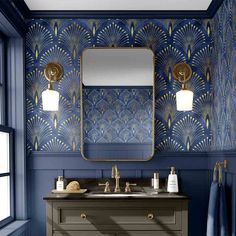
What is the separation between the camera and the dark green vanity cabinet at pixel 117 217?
3107mm

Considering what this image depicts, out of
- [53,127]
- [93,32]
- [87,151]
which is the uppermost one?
[93,32]

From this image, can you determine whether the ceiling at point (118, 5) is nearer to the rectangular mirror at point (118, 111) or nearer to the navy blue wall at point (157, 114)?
the navy blue wall at point (157, 114)

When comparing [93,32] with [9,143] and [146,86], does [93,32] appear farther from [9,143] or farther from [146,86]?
[9,143]

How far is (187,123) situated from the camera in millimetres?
3713

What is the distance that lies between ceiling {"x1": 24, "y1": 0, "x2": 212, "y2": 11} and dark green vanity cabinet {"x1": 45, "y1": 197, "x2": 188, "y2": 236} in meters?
1.66

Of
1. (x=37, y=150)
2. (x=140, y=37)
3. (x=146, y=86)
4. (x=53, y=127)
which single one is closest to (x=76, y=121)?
(x=53, y=127)

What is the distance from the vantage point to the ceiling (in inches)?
136

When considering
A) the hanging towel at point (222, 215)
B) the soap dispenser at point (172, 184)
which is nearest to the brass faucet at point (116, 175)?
the soap dispenser at point (172, 184)

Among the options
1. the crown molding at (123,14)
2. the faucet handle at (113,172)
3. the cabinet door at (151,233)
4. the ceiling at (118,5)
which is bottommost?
the cabinet door at (151,233)

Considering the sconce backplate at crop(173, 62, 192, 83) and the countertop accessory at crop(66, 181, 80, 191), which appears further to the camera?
the sconce backplate at crop(173, 62, 192, 83)

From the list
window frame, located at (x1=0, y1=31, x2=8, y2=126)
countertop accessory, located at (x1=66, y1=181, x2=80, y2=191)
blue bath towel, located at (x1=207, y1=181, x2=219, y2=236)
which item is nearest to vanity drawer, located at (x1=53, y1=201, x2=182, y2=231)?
blue bath towel, located at (x1=207, y1=181, x2=219, y2=236)

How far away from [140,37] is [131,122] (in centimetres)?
80

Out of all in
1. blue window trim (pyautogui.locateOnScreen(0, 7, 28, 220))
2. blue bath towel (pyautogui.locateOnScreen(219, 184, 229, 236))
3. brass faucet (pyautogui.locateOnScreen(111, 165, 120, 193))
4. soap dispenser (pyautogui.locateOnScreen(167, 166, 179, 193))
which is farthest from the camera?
blue window trim (pyautogui.locateOnScreen(0, 7, 28, 220))

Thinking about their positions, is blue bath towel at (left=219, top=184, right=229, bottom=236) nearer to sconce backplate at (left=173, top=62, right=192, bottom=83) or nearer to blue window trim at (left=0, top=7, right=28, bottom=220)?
sconce backplate at (left=173, top=62, right=192, bottom=83)
